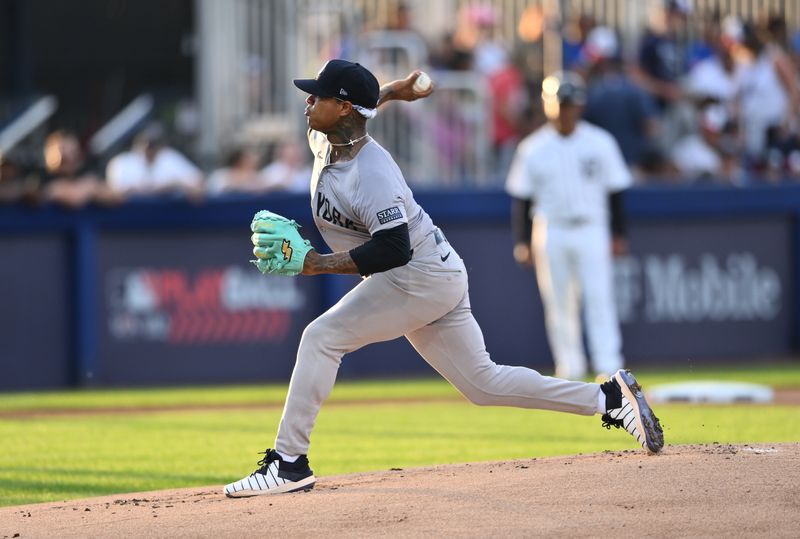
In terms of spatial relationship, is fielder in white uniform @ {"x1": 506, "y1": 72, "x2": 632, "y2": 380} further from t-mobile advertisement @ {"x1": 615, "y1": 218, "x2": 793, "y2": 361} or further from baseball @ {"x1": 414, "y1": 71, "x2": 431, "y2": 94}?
baseball @ {"x1": 414, "y1": 71, "x2": 431, "y2": 94}

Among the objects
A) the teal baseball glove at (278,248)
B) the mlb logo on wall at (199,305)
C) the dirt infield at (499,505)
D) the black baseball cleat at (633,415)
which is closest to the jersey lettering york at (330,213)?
the teal baseball glove at (278,248)

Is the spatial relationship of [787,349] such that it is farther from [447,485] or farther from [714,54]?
[447,485]

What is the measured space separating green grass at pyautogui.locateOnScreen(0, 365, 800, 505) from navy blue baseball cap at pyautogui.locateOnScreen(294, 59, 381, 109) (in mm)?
2349

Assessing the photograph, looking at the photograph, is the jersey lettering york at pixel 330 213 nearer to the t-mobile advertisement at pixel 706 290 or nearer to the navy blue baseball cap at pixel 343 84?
the navy blue baseball cap at pixel 343 84

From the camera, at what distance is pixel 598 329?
13.1 m

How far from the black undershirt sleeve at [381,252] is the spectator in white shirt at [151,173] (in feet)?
27.9

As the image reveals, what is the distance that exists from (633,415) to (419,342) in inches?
44.7

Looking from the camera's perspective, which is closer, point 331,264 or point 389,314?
point 331,264

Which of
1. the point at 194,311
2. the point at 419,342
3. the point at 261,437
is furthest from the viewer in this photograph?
the point at 194,311

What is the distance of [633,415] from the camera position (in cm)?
712

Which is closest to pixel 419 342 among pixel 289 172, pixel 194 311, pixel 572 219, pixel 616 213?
pixel 572 219

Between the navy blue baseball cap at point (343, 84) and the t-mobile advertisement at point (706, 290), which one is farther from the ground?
the navy blue baseball cap at point (343, 84)

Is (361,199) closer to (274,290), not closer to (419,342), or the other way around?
(419,342)

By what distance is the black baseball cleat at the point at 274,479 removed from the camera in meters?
6.59
